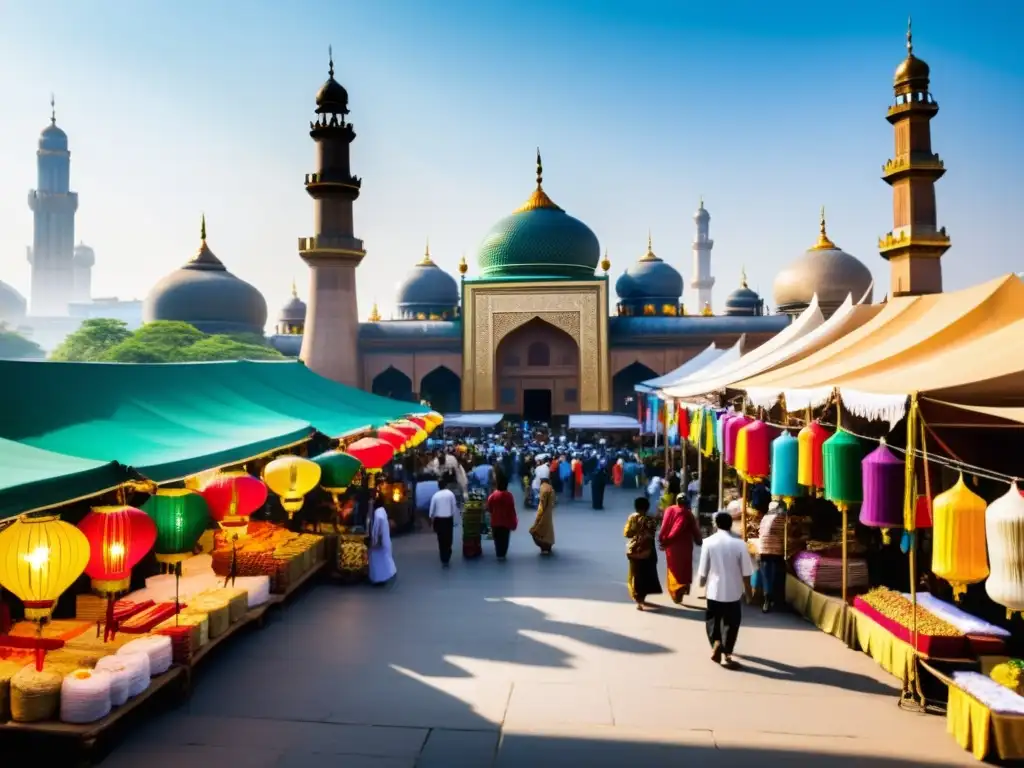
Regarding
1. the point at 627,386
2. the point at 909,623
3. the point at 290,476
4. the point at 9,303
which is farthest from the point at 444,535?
the point at 9,303

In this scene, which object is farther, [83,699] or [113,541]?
→ [113,541]

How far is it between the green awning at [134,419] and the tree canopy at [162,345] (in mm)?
22068

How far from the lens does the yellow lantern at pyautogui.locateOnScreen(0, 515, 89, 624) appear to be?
448cm

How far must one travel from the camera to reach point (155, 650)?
5.52m

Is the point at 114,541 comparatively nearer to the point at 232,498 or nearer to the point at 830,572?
the point at 232,498

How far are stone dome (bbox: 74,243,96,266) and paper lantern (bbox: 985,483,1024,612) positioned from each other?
116 meters

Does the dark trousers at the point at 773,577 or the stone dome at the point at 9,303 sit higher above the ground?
the stone dome at the point at 9,303

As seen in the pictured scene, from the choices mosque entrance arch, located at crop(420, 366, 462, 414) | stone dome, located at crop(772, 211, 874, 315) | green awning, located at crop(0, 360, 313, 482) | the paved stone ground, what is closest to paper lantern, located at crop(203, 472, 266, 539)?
green awning, located at crop(0, 360, 313, 482)

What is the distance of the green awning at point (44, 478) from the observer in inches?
164

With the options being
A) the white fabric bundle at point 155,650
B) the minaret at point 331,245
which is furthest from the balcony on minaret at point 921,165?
the white fabric bundle at point 155,650

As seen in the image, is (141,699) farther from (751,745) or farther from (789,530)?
(789,530)

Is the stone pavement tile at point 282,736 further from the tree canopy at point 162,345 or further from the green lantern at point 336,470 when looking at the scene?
the tree canopy at point 162,345

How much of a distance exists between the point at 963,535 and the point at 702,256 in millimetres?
65620

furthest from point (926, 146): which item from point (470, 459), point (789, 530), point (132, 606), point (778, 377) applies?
point (132, 606)
